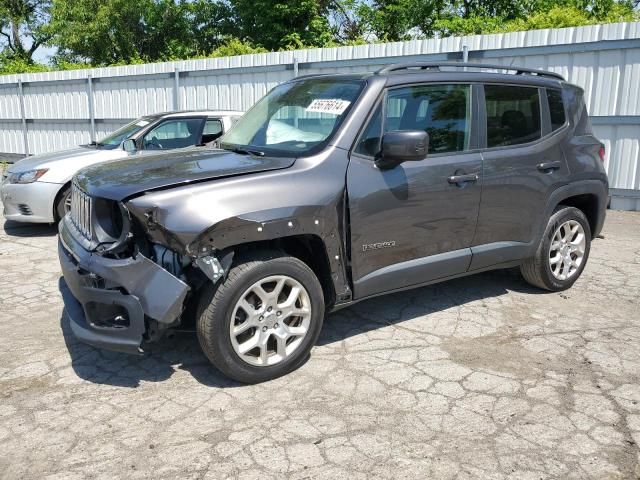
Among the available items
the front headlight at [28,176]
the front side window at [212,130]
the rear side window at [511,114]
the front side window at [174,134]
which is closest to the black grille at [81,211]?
the rear side window at [511,114]

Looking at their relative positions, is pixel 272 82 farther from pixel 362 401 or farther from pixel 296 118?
pixel 362 401

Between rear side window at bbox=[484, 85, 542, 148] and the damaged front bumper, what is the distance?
8.96 feet

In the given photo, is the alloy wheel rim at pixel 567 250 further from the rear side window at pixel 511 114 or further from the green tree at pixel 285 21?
the green tree at pixel 285 21

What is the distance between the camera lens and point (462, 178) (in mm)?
4262

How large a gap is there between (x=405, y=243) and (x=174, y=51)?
87.6 feet

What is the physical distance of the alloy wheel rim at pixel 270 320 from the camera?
3.49m

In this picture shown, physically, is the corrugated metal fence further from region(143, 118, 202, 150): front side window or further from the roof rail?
the roof rail

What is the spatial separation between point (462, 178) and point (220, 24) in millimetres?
27170

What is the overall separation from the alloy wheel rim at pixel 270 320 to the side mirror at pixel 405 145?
104 centimetres

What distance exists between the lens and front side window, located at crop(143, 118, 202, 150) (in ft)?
25.3

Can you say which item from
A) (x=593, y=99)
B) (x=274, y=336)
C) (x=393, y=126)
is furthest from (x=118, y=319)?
(x=593, y=99)

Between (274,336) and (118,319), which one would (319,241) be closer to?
(274,336)

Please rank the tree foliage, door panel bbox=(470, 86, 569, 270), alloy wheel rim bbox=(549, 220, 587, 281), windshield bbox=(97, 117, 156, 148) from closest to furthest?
1. door panel bbox=(470, 86, 569, 270)
2. alloy wheel rim bbox=(549, 220, 587, 281)
3. windshield bbox=(97, 117, 156, 148)
4. the tree foliage

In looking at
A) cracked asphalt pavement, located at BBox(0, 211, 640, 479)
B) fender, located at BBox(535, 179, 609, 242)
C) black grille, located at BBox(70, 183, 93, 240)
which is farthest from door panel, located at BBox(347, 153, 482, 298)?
black grille, located at BBox(70, 183, 93, 240)
